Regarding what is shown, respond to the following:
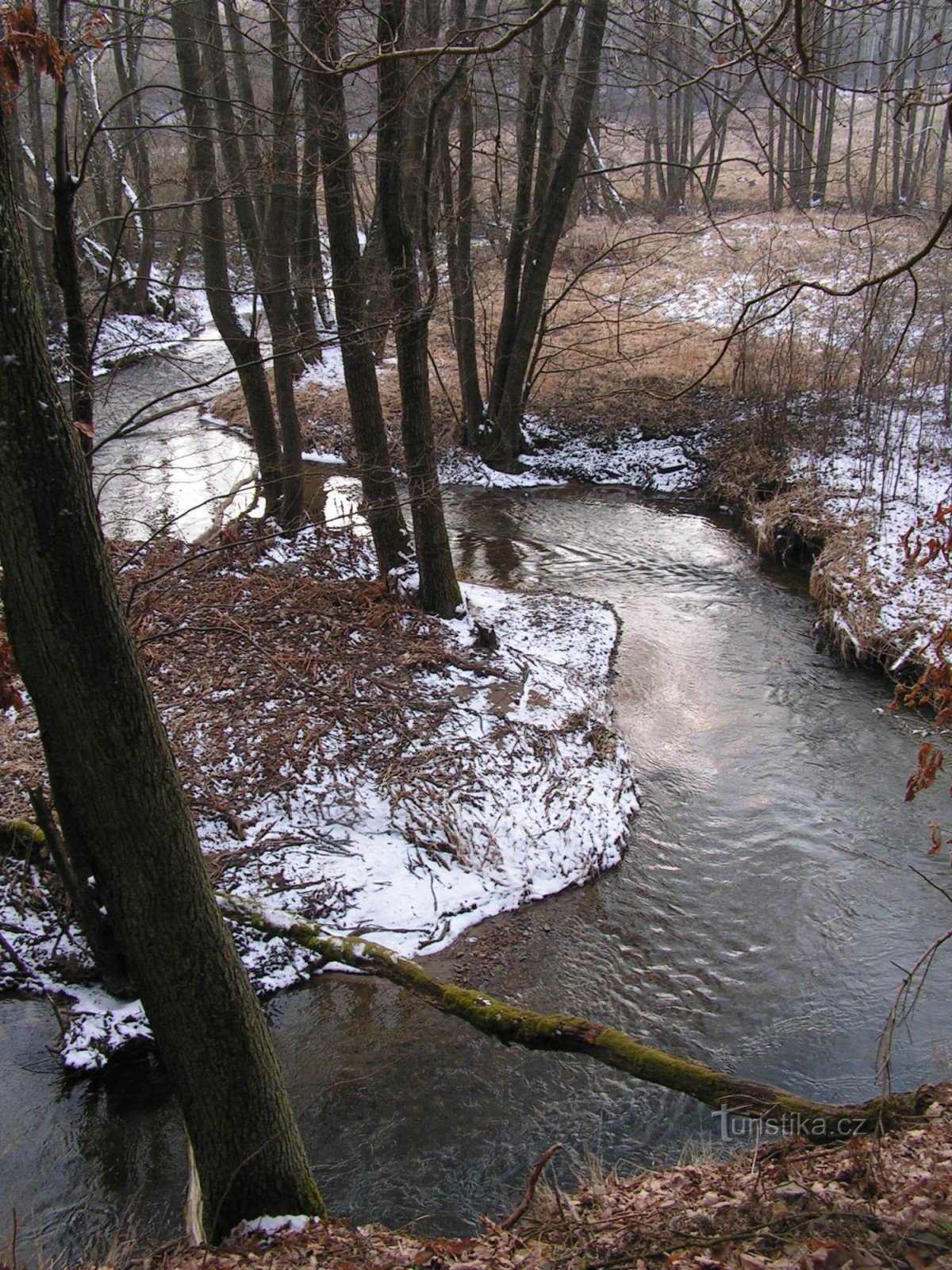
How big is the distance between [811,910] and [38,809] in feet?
17.8

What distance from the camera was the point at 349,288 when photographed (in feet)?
28.3

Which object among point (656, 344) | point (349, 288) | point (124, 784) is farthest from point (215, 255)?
point (656, 344)

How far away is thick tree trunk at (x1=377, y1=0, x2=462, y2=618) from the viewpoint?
762 centimetres

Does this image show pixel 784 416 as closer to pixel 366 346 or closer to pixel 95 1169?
pixel 366 346

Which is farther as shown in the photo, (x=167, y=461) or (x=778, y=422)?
(x=778, y=422)

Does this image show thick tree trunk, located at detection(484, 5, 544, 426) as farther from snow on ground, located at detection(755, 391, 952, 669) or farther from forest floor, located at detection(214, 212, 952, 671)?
snow on ground, located at detection(755, 391, 952, 669)

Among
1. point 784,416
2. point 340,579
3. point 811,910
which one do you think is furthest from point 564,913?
point 784,416

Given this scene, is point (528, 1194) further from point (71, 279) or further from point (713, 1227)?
point (71, 279)

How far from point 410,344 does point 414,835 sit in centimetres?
495

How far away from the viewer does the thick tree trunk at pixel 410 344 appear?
25.0ft

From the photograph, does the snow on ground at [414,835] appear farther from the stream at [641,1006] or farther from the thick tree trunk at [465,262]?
the thick tree trunk at [465,262]

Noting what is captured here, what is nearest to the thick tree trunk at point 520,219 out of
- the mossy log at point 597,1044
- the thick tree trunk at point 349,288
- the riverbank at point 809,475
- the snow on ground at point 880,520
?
the riverbank at point 809,475

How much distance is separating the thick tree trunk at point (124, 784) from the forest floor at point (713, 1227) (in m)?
0.34

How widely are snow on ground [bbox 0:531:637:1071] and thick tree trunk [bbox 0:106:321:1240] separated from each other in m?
1.92
